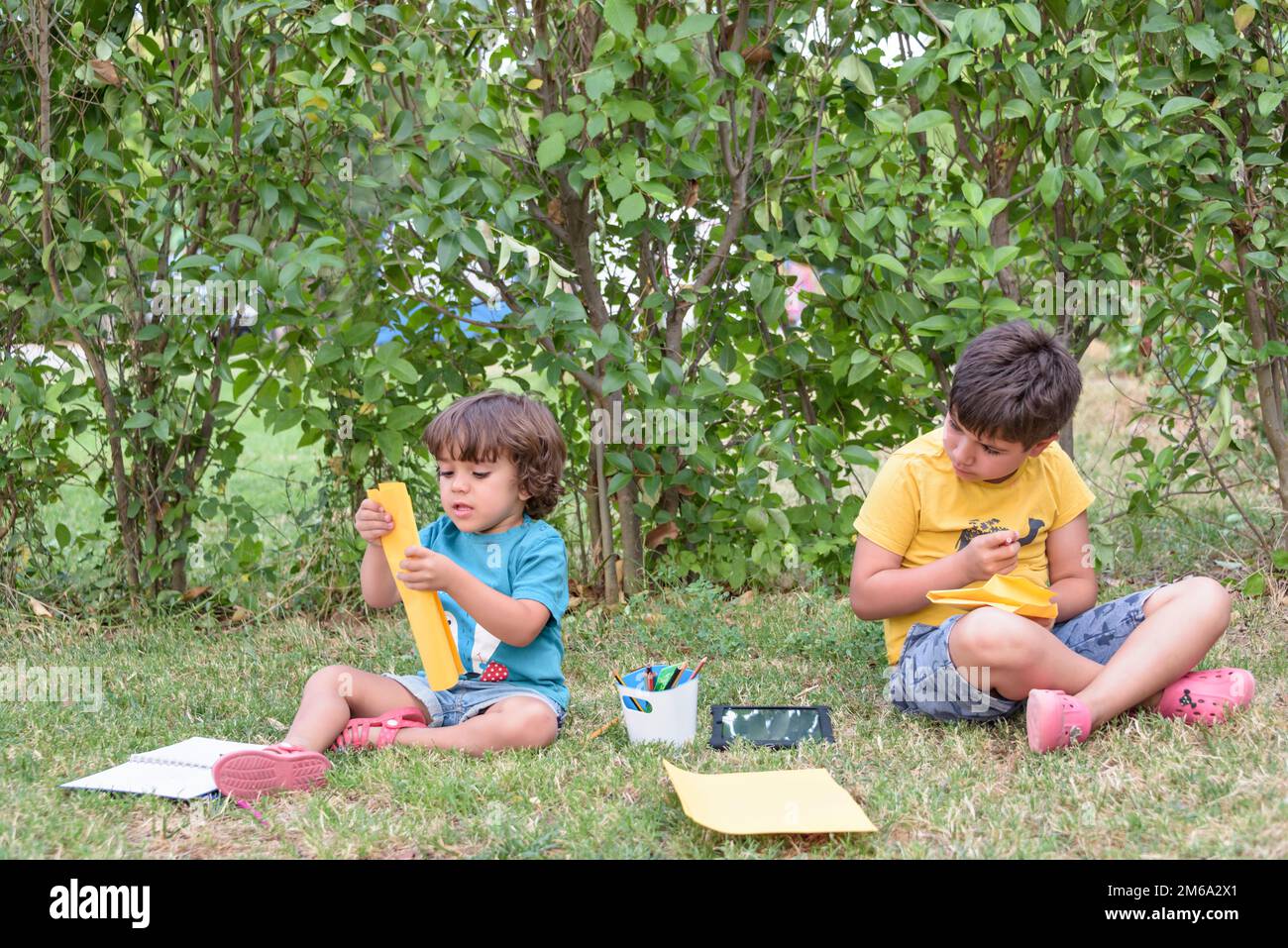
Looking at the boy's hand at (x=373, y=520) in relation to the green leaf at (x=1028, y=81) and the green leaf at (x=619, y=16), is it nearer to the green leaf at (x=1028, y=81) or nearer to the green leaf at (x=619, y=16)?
the green leaf at (x=619, y=16)

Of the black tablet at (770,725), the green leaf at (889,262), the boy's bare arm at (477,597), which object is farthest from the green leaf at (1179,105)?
the boy's bare arm at (477,597)

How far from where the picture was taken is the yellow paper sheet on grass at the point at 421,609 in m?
2.43

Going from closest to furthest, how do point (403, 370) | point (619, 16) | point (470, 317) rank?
point (619, 16), point (403, 370), point (470, 317)

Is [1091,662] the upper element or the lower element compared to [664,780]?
upper

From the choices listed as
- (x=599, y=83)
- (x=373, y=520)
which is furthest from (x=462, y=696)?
(x=599, y=83)

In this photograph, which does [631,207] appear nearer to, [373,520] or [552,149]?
[552,149]

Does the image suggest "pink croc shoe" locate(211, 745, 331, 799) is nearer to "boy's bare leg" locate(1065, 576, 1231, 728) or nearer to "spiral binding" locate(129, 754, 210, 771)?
"spiral binding" locate(129, 754, 210, 771)

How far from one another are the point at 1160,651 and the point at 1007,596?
11.7 inches

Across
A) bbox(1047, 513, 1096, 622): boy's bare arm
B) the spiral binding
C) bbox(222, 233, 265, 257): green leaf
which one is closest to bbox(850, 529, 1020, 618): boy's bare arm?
bbox(1047, 513, 1096, 622): boy's bare arm

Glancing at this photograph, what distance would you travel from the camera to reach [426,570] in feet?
7.54

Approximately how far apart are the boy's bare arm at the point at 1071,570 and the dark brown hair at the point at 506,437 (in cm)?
103
